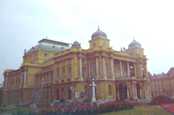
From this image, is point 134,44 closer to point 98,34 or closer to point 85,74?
point 98,34

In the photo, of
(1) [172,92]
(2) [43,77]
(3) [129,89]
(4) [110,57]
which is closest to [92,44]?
(4) [110,57]

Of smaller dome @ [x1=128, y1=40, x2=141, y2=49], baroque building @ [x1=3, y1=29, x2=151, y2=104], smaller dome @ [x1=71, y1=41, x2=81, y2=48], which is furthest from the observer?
smaller dome @ [x1=128, y1=40, x2=141, y2=49]

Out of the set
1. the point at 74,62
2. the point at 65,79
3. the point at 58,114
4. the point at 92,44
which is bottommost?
the point at 58,114

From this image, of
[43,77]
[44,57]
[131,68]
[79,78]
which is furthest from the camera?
[44,57]

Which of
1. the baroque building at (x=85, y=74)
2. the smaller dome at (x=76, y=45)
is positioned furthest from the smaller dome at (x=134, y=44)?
the smaller dome at (x=76, y=45)

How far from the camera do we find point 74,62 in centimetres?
4822

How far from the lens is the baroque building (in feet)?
156

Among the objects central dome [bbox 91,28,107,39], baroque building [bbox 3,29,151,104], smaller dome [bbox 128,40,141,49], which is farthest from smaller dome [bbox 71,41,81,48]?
smaller dome [bbox 128,40,141,49]

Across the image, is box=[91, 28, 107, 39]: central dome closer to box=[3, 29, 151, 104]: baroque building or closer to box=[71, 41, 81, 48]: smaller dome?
box=[3, 29, 151, 104]: baroque building

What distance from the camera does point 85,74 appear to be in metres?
49.8

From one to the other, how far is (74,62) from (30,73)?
1922 centimetres

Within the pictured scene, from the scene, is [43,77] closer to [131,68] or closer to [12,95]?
[12,95]

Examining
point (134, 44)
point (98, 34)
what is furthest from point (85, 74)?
point (134, 44)

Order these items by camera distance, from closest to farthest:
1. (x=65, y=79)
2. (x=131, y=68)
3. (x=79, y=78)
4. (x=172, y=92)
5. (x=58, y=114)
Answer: (x=58, y=114) < (x=79, y=78) < (x=65, y=79) < (x=131, y=68) < (x=172, y=92)
